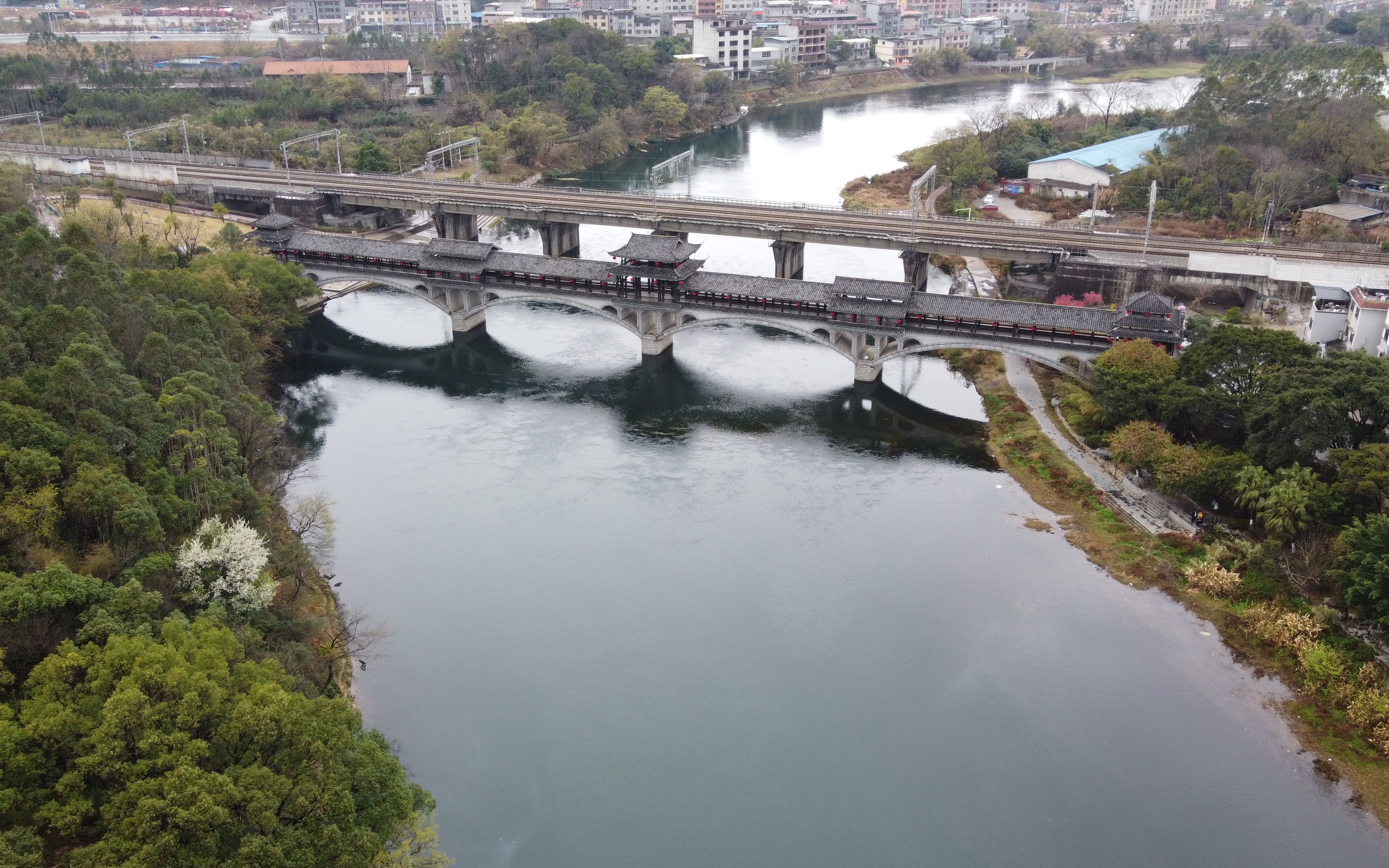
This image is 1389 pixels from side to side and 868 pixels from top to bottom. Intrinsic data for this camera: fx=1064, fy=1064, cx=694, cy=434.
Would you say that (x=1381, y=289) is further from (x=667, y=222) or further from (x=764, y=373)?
(x=667, y=222)

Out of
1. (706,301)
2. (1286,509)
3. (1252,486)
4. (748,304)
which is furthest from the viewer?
(706,301)

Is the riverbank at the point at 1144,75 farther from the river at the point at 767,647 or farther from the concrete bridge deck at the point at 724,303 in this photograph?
the river at the point at 767,647

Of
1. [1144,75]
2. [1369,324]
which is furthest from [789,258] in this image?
[1144,75]

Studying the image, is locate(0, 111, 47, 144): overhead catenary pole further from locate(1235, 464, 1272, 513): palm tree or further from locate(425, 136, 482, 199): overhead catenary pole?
locate(1235, 464, 1272, 513): palm tree

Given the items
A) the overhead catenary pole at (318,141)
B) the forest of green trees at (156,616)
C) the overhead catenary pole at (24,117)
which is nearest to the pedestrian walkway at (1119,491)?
the forest of green trees at (156,616)

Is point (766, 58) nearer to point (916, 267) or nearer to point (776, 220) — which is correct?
point (776, 220)

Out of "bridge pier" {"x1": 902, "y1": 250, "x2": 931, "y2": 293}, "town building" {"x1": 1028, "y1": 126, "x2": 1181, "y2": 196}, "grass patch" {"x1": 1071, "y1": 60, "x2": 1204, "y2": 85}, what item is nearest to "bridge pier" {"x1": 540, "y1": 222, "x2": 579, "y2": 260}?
"bridge pier" {"x1": 902, "y1": 250, "x2": 931, "y2": 293}

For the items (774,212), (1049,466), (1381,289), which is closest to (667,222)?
(774,212)
